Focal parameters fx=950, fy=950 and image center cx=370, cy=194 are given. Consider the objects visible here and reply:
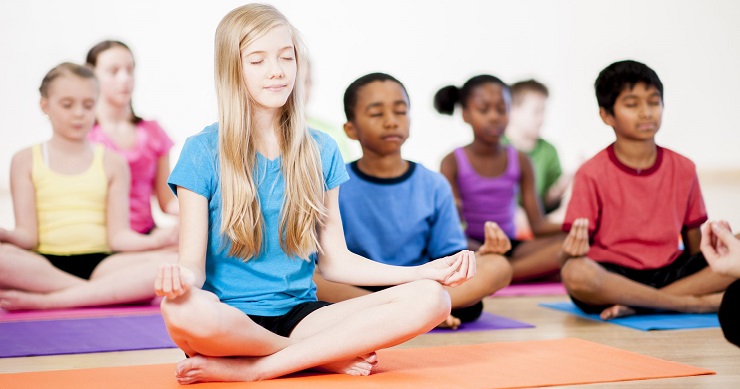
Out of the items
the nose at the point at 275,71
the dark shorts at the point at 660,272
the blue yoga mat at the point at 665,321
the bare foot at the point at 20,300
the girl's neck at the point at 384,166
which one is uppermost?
the nose at the point at 275,71

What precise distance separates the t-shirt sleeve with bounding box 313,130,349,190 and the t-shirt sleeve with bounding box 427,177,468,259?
761 mm

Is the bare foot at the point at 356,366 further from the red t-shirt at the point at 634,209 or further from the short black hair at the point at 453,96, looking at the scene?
the short black hair at the point at 453,96

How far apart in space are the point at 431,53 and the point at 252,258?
3.73 meters

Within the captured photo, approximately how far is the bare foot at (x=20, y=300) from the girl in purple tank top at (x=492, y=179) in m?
1.61

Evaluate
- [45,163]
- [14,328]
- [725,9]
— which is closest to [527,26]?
[725,9]

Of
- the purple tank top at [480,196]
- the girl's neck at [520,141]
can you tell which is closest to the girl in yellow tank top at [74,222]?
the purple tank top at [480,196]

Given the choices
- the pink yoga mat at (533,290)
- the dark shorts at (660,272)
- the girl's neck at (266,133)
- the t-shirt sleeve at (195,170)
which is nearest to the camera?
the t-shirt sleeve at (195,170)

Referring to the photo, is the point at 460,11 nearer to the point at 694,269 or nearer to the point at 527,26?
the point at 527,26

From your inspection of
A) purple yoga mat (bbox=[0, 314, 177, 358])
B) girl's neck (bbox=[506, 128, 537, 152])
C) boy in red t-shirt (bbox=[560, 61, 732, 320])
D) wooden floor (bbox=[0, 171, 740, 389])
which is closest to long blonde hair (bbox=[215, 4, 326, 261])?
wooden floor (bbox=[0, 171, 740, 389])

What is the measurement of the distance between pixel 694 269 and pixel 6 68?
364 centimetres

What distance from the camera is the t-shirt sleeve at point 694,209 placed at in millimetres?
2949

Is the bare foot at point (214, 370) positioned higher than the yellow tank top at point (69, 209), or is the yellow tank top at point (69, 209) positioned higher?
the yellow tank top at point (69, 209)

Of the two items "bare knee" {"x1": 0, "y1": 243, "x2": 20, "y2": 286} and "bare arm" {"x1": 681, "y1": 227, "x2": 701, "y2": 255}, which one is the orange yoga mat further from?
"bare knee" {"x1": 0, "y1": 243, "x2": 20, "y2": 286}

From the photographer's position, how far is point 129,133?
392 cm
